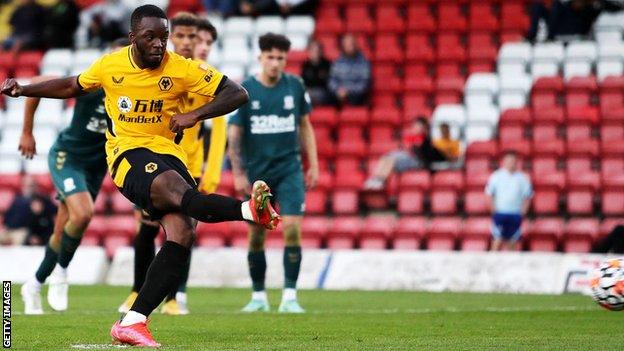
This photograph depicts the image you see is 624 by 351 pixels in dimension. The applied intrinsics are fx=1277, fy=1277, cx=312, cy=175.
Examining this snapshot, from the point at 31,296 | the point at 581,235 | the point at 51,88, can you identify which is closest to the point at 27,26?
the point at 581,235

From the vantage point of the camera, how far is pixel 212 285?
57.9ft

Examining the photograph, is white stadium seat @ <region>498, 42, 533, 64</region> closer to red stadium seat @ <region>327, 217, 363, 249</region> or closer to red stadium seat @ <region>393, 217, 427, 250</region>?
red stadium seat @ <region>393, 217, 427, 250</region>

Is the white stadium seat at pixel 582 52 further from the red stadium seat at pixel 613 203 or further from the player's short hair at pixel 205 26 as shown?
the player's short hair at pixel 205 26

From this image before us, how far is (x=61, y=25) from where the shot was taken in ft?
80.2

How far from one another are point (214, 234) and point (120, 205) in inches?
75.0

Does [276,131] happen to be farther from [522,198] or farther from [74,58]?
[74,58]

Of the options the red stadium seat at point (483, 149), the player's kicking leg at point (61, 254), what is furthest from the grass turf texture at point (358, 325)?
the red stadium seat at point (483, 149)

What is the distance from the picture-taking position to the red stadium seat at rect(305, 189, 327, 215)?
19.8 metres

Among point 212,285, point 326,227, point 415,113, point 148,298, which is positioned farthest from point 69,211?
point 415,113

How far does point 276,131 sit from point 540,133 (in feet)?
26.6

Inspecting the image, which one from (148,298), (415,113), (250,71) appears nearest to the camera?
(148,298)

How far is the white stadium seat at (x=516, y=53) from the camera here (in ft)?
68.8

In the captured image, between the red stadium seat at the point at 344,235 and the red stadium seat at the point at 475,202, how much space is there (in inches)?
64.9

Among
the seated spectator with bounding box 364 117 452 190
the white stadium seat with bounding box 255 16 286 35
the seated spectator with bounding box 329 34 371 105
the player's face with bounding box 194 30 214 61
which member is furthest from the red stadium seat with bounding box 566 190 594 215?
the player's face with bounding box 194 30 214 61
